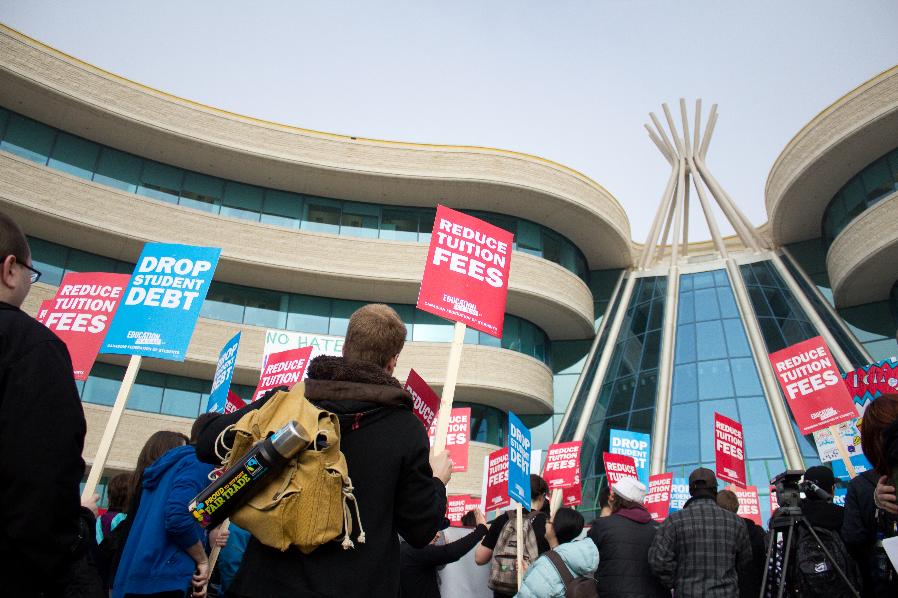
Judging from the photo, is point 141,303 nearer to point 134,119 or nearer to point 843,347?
point 134,119

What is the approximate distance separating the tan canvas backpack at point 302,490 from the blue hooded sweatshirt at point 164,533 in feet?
7.05

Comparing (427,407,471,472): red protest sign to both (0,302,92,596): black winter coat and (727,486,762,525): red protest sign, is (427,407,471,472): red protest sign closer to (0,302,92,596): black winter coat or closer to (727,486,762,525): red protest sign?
(727,486,762,525): red protest sign

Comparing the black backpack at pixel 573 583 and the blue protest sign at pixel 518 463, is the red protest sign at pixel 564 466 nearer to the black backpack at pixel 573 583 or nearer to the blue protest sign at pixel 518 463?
the blue protest sign at pixel 518 463

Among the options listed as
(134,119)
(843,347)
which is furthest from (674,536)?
(134,119)

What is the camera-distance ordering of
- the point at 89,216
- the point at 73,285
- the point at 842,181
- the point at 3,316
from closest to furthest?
the point at 3,316 < the point at 73,285 < the point at 89,216 < the point at 842,181

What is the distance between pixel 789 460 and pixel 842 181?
12.2 metres

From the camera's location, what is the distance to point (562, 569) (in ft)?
16.4

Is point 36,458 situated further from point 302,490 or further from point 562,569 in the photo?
point 562,569

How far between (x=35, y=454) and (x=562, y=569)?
12.4 feet

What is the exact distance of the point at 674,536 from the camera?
220 inches

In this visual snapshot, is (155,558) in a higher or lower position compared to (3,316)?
lower

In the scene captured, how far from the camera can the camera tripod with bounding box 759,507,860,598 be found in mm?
4633

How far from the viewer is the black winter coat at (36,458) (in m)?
2.15

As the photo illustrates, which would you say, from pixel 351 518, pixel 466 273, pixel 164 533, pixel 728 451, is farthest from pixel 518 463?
pixel 351 518
